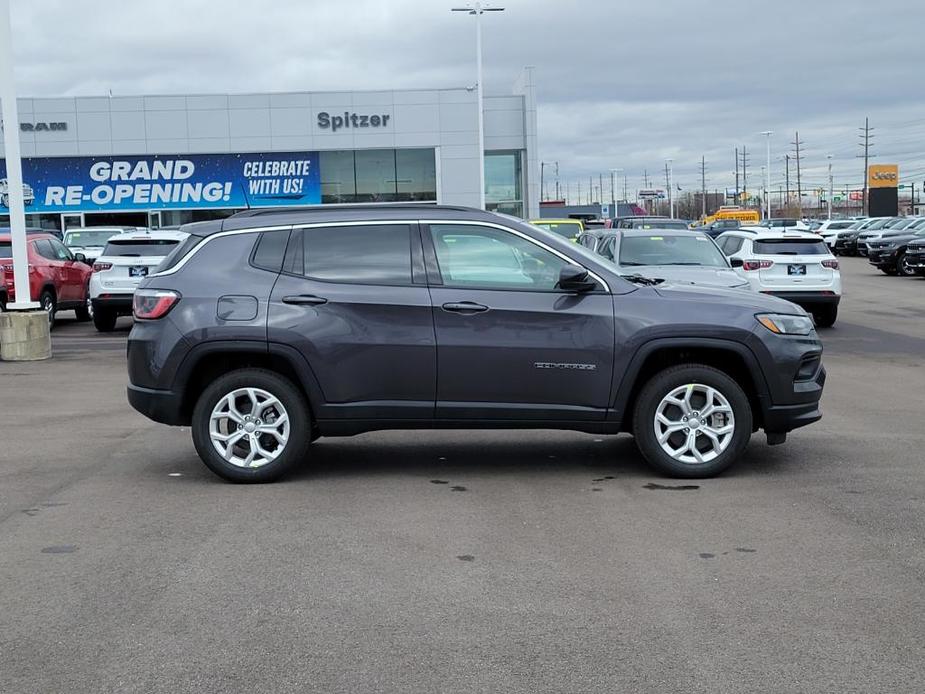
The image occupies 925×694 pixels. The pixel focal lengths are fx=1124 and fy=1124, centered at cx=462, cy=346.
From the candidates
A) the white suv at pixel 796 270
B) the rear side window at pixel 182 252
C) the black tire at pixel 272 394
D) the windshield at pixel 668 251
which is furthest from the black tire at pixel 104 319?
the black tire at pixel 272 394

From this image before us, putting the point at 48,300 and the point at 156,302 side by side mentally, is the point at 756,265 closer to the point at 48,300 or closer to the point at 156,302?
the point at 48,300

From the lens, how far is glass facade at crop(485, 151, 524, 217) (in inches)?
2036

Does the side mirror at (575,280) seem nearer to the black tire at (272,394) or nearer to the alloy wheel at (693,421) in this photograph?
the alloy wheel at (693,421)

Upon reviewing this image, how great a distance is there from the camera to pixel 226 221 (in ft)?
26.4

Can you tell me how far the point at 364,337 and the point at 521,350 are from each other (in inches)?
41.5

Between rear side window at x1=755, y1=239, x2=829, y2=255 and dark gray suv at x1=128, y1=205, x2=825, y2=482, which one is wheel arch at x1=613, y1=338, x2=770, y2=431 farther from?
rear side window at x1=755, y1=239, x2=829, y2=255

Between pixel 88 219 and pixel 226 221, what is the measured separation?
147 feet

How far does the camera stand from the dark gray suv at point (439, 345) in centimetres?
752

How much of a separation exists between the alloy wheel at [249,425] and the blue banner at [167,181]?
4174 centimetres

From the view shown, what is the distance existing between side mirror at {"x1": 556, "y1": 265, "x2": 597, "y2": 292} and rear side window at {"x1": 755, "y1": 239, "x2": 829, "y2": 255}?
12.6 m

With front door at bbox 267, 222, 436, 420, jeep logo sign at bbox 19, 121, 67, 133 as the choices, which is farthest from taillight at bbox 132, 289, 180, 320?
jeep logo sign at bbox 19, 121, 67, 133

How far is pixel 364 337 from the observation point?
297 inches

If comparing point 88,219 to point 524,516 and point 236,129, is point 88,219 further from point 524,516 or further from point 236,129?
point 524,516

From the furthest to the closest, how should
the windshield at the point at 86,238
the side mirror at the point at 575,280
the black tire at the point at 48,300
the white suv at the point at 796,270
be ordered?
the windshield at the point at 86,238
the black tire at the point at 48,300
the white suv at the point at 796,270
the side mirror at the point at 575,280
